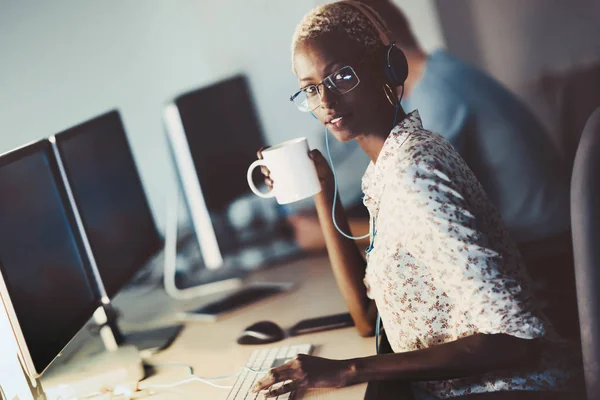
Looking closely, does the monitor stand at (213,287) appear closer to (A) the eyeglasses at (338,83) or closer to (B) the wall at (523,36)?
(A) the eyeglasses at (338,83)

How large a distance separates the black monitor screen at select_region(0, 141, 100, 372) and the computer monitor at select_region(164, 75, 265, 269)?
0.33 meters

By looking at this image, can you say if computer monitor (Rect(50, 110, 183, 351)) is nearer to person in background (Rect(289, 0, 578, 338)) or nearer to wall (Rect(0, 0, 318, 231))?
wall (Rect(0, 0, 318, 231))

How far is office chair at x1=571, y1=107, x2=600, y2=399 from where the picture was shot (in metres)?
0.81

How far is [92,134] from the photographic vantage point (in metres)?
1.48

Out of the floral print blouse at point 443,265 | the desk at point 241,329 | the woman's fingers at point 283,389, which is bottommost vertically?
the desk at point 241,329

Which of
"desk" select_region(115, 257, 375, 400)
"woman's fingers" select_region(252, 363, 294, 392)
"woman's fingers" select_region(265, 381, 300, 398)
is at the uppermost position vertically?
"woman's fingers" select_region(252, 363, 294, 392)

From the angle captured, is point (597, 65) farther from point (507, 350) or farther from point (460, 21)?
point (507, 350)

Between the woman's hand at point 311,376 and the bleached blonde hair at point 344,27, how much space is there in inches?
23.5

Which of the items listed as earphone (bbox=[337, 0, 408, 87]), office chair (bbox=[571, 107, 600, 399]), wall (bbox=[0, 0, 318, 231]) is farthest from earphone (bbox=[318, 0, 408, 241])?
A: wall (bbox=[0, 0, 318, 231])

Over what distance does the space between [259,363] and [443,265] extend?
0.46 metres

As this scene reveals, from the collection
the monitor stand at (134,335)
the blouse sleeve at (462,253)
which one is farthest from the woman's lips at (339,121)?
the monitor stand at (134,335)

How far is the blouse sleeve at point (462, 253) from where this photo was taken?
95cm

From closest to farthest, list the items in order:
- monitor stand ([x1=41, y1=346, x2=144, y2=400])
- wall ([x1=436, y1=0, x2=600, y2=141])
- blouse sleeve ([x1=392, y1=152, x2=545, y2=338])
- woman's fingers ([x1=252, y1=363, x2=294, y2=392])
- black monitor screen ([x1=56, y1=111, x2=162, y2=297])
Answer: blouse sleeve ([x1=392, y1=152, x2=545, y2=338]), woman's fingers ([x1=252, y1=363, x2=294, y2=392]), monitor stand ([x1=41, y1=346, x2=144, y2=400]), black monitor screen ([x1=56, y1=111, x2=162, y2=297]), wall ([x1=436, y1=0, x2=600, y2=141])

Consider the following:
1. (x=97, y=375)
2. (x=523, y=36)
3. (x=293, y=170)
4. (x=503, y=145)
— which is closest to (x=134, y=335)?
(x=97, y=375)
